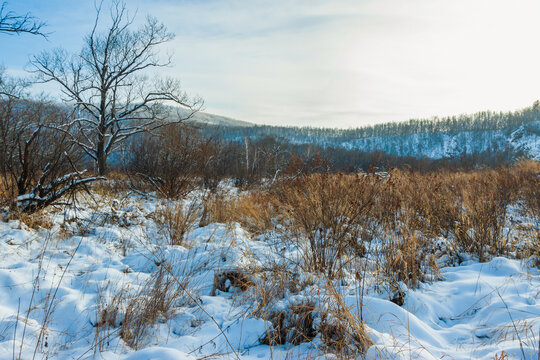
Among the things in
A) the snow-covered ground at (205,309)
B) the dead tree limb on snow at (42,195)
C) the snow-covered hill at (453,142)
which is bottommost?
the snow-covered ground at (205,309)

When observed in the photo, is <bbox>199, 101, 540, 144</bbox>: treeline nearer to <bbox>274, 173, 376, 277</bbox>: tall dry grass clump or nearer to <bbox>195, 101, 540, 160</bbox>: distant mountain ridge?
<bbox>195, 101, 540, 160</bbox>: distant mountain ridge

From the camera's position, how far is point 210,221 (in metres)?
5.23

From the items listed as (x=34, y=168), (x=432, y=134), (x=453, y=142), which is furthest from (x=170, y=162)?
(x=432, y=134)

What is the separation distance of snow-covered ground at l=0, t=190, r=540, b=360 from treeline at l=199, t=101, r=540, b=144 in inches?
3079

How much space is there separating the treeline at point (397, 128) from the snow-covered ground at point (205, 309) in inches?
3079

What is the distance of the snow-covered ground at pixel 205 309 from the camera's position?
156cm

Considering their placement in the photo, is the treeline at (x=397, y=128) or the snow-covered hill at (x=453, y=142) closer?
the snow-covered hill at (x=453, y=142)

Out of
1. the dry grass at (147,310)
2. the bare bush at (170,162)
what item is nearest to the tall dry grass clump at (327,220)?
the dry grass at (147,310)

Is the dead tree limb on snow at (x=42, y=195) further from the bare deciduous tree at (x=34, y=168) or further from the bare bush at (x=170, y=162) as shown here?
the bare bush at (x=170, y=162)

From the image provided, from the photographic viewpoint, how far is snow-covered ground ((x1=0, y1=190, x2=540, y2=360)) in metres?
1.56

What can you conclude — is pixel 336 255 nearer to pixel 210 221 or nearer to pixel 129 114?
pixel 210 221

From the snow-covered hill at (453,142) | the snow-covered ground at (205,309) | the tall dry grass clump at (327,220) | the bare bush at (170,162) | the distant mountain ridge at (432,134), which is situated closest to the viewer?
the snow-covered ground at (205,309)

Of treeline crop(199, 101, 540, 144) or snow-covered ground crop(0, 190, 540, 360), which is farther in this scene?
treeline crop(199, 101, 540, 144)

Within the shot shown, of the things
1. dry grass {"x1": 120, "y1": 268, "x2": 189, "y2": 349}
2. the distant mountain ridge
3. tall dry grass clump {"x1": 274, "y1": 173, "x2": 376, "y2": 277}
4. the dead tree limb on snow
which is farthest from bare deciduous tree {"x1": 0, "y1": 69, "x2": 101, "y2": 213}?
the distant mountain ridge
